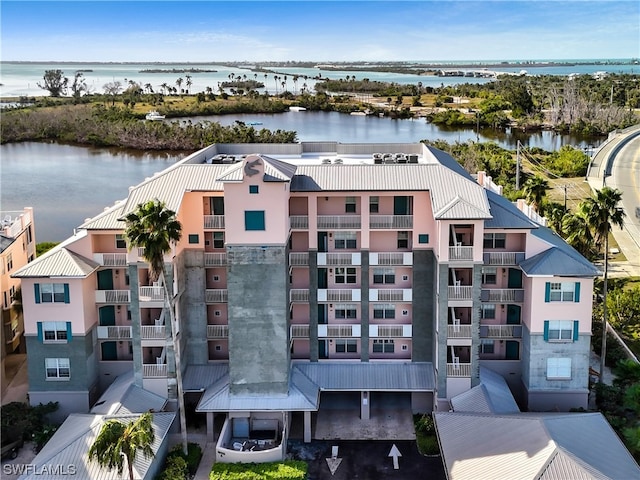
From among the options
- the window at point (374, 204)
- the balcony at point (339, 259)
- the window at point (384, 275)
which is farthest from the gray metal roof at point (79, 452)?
the window at point (374, 204)

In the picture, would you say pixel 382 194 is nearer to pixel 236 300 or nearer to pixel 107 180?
pixel 236 300

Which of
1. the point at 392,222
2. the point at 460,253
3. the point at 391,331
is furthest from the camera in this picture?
the point at 391,331

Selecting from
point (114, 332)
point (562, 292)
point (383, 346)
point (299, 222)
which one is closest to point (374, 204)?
point (299, 222)

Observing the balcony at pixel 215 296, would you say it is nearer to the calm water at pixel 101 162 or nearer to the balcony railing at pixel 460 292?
the balcony railing at pixel 460 292

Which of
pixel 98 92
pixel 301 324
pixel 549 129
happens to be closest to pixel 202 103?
pixel 98 92

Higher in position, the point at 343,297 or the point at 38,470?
the point at 343,297

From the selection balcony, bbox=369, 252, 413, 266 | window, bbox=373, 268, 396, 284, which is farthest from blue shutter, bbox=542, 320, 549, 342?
window, bbox=373, 268, 396, 284

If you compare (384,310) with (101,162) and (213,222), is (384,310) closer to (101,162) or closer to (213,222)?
(213,222)
